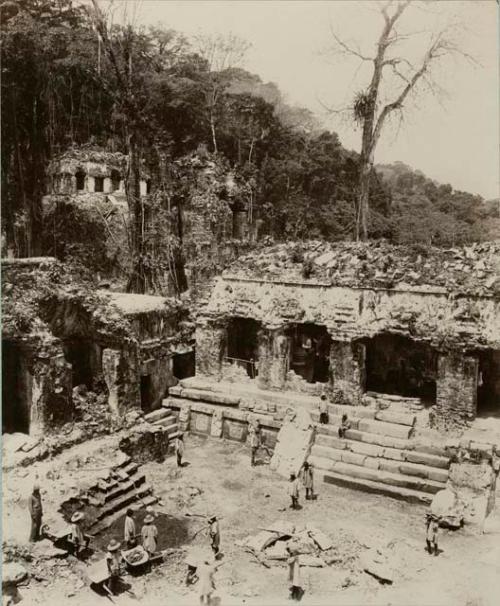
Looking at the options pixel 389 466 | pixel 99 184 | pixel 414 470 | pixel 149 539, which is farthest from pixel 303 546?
pixel 99 184

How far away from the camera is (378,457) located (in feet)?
49.1

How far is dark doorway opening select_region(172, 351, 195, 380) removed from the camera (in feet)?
71.3

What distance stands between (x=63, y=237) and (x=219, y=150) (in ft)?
35.3

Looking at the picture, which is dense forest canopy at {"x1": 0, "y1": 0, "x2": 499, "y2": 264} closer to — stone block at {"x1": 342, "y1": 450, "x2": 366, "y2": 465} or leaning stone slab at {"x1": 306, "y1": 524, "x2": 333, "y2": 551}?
stone block at {"x1": 342, "y1": 450, "x2": 366, "y2": 465}

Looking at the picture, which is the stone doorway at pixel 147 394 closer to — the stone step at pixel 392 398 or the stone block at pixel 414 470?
the stone step at pixel 392 398

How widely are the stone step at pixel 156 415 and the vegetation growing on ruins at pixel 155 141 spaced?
8.91 metres

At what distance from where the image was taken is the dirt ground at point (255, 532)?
9797 mm

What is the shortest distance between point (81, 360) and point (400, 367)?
10.0 m

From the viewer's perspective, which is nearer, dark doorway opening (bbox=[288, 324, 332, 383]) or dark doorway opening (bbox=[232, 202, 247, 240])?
dark doorway opening (bbox=[288, 324, 332, 383])

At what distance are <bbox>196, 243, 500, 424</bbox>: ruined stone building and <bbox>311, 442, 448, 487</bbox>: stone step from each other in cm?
191

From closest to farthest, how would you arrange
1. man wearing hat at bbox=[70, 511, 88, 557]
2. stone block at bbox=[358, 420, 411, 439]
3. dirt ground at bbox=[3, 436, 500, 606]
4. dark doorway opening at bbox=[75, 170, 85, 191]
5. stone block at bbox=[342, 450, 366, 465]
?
dirt ground at bbox=[3, 436, 500, 606], man wearing hat at bbox=[70, 511, 88, 557], stone block at bbox=[342, 450, 366, 465], stone block at bbox=[358, 420, 411, 439], dark doorway opening at bbox=[75, 170, 85, 191]

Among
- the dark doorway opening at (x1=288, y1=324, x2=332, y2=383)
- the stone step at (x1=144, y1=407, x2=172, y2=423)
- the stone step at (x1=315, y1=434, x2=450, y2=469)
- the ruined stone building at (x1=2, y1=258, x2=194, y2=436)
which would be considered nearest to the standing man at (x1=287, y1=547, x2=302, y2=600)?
the stone step at (x1=315, y1=434, x2=450, y2=469)

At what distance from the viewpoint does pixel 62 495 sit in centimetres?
1255

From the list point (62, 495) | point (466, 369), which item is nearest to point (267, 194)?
point (466, 369)
